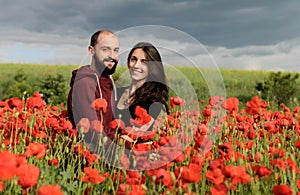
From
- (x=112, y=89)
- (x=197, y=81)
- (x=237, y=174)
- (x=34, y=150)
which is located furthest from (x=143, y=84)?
(x=197, y=81)

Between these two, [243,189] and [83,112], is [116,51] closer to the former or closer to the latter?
[83,112]

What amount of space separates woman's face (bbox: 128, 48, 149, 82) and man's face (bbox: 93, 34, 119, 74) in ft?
1.12

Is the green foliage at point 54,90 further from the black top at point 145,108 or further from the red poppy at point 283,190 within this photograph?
the red poppy at point 283,190

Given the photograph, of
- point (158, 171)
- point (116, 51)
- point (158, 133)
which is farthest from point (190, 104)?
point (158, 171)

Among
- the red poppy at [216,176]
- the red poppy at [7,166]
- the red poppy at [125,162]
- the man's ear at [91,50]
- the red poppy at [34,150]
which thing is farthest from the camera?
the man's ear at [91,50]

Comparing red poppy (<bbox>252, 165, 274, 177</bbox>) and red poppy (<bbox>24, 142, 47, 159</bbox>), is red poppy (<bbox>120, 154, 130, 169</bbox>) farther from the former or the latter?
red poppy (<bbox>252, 165, 274, 177</bbox>)

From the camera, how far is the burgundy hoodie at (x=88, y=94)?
9.02 ft

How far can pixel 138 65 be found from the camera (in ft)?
10.8

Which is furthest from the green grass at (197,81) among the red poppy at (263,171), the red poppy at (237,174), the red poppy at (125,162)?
the red poppy at (237,174)

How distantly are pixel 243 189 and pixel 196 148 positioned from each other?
0.35 meters

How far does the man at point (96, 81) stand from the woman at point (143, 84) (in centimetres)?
30

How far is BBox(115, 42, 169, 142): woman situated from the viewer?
10.9 feet

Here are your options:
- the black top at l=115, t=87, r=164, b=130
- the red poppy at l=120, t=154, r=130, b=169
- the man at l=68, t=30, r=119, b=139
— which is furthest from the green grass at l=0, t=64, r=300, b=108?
the red poppy at l=120, t=154, r=130, b=169

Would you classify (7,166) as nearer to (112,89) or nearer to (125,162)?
(125,162)
